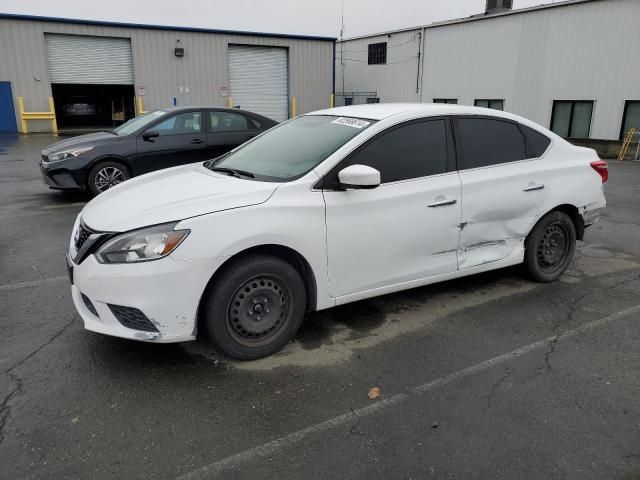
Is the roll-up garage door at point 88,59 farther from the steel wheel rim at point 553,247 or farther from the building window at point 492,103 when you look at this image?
the steel wheel rim at point 553,247

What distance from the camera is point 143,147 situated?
28.1 ft

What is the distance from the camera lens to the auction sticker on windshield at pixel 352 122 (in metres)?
3.98

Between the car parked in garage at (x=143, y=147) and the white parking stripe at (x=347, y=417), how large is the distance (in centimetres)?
670

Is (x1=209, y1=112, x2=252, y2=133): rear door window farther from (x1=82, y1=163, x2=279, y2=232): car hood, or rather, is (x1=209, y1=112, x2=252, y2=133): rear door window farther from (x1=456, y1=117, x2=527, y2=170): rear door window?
(x1=456, y1=117, x2=527, y2=170): rear door window

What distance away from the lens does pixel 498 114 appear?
4.62m

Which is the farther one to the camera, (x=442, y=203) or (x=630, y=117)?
(x=630, y=117)

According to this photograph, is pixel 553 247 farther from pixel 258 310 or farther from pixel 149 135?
pixel 149 135

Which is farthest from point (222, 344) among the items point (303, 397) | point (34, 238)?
point (34, 238)

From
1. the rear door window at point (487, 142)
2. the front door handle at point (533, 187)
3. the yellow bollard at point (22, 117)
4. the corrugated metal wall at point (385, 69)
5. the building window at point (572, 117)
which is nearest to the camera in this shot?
the rear door window at point (487, 142)

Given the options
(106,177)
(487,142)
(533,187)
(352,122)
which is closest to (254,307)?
(352,122)

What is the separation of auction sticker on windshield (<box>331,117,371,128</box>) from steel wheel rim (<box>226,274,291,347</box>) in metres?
1.38

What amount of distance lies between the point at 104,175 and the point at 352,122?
5671mm

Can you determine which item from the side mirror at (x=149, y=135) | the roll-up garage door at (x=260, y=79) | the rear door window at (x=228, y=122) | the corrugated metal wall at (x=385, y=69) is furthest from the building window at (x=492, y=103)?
the side mirror at (x=149, y=135)

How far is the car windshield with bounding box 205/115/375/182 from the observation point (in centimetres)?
380
